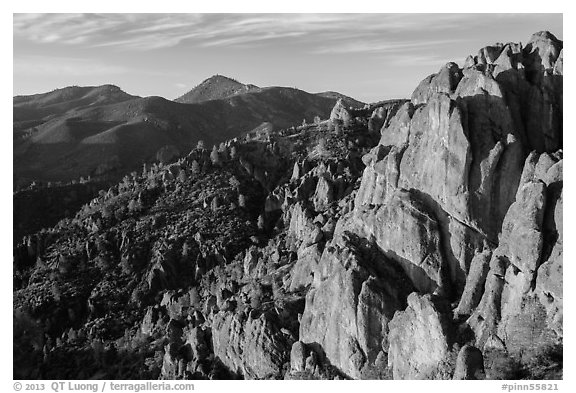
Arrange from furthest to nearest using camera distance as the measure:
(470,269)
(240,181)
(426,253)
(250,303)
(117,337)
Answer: (240,181), (117,337), (250,303), (426,253), (470,269)

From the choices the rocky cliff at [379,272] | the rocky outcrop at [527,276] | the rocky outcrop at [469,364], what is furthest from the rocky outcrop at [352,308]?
the rocky outcrop at [469,364]

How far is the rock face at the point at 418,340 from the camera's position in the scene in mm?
58656

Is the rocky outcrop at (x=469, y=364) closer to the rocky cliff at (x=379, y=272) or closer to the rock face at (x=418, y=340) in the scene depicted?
the rocky cliff at (x=379, y=272)

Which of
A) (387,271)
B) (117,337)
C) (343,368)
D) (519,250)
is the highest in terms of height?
(519,250)

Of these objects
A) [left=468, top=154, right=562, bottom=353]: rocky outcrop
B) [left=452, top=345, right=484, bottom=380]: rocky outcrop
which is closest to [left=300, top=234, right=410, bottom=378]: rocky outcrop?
[left=468, top=154, right=562, bottom=353]: rocky outcrop

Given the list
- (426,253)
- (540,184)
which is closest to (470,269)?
(426,253)

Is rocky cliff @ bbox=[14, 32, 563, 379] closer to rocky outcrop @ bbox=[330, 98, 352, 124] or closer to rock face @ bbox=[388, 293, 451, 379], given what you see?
rock face @ bbox=[388, 293, 451, 379]

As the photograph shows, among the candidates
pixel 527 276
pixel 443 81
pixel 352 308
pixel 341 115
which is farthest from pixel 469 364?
pixel 341 115

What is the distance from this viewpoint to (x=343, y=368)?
221ft

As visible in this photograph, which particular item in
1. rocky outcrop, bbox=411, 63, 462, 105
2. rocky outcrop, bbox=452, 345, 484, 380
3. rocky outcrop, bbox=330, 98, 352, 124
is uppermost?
rocky outcrop, bbox=411, 63, 462, 105

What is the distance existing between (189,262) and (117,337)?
24006mm

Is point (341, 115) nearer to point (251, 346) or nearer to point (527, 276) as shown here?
point (251, 346)

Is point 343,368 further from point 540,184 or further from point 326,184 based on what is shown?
point 326,184

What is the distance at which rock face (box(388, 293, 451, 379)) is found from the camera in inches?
2309
